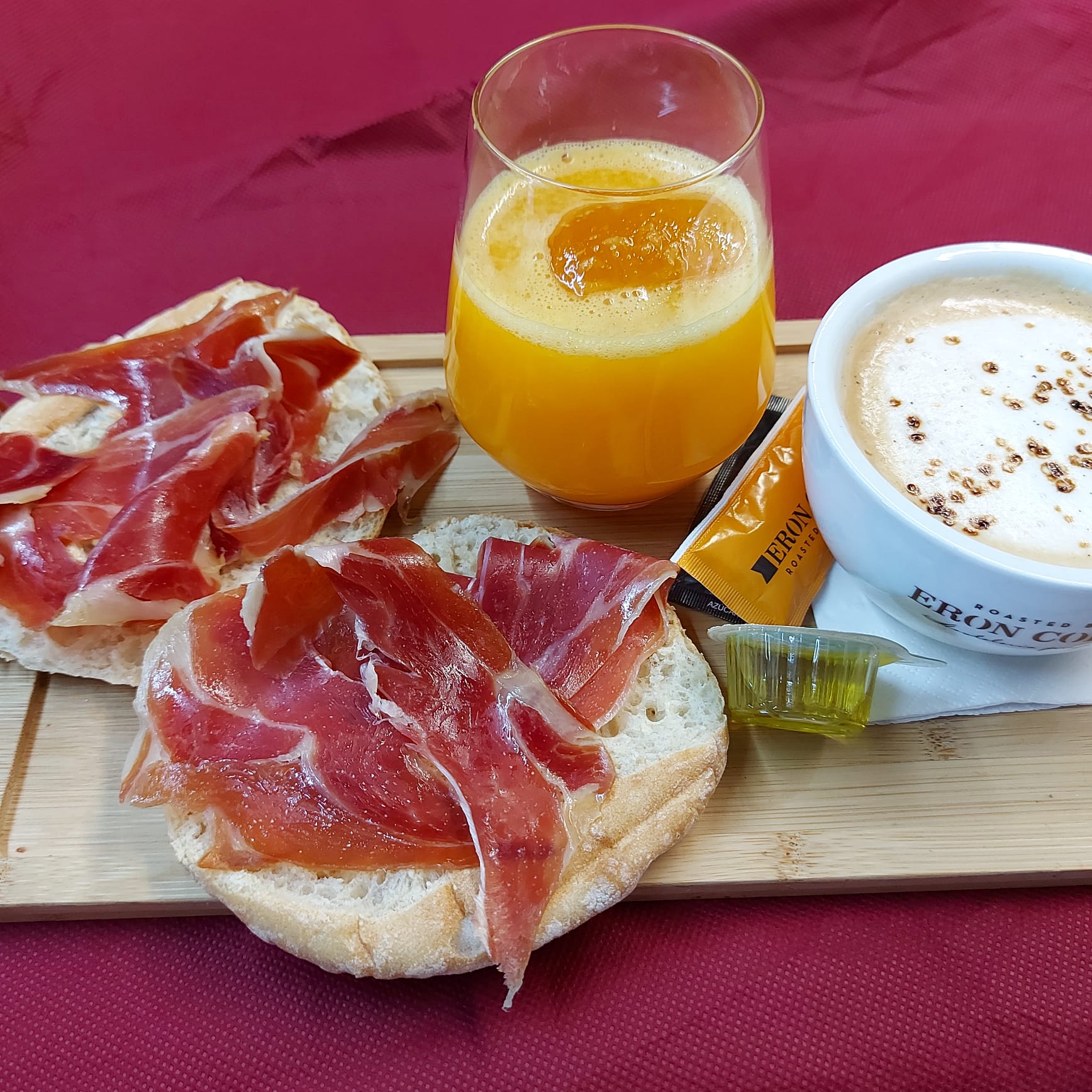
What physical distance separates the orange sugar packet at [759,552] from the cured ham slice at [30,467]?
1.05 m

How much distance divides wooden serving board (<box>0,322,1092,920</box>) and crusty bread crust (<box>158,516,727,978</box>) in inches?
2.9

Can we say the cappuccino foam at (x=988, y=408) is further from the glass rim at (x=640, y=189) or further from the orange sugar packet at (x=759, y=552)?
the glass rim at (x=640, y=189)

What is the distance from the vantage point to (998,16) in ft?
8.98

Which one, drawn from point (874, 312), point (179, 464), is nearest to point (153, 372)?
point (179, 464)

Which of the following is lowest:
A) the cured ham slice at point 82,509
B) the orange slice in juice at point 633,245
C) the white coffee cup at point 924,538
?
the cured ham slice at point 82,509

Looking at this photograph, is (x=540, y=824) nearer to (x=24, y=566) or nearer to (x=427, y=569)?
(x=427, y=569)

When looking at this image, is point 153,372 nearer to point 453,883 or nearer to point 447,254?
point 447,254

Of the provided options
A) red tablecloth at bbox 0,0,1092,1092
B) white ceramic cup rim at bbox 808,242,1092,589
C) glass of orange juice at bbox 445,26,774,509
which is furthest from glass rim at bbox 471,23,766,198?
red tablecloth at bbox 0,0,1092,1092

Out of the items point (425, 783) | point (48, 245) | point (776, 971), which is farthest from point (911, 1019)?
point (48, 245)

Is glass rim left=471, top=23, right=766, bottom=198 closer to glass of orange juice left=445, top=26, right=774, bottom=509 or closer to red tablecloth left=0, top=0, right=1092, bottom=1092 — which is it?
glass of orange juice left=445, top=26, right=774, bottom=509

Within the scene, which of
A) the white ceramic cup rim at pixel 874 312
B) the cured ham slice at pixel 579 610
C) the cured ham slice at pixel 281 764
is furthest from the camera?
the cured ham slice at pixel 579 610

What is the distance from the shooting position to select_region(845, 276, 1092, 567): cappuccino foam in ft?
4.10

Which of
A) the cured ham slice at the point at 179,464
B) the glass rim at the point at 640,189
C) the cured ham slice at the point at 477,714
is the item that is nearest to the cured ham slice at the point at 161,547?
the cured ham slice at the point at 179,464

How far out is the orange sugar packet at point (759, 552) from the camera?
158 cm
